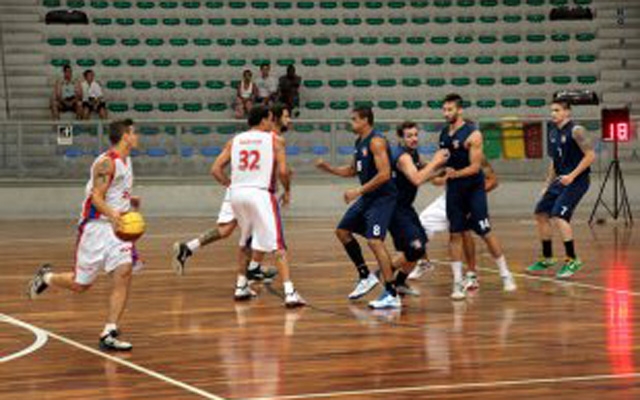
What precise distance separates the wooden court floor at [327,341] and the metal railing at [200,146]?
879 cm

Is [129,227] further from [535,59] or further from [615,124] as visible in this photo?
[535,59]

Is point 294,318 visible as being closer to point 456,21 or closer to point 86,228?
point 86,228

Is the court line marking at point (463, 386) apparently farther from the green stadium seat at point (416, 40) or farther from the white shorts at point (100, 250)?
the green stadium seat at point (416, 40)

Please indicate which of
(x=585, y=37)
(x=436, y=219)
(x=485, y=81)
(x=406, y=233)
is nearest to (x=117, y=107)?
(x=485, y=81)

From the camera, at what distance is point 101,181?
9625 millimetres

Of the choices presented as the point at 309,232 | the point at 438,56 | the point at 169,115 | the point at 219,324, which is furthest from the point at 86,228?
the point at 438,56

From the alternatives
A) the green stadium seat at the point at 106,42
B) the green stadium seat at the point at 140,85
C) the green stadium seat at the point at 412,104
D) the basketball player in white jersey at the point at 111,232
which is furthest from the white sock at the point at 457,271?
the green stadium seat at the point at 106,42

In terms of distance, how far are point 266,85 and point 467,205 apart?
16.2m

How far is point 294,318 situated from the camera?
1147cm

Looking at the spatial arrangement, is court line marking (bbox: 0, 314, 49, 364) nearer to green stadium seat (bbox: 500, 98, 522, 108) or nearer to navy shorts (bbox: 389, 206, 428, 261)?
navy shorts (bbox: 389, 206, 428, 261)

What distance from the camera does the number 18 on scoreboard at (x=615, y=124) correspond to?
24.3 meters

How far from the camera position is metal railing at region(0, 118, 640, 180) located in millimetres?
24672

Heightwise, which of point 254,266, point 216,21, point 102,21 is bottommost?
point 254,266

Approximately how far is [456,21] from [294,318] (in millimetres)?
22985
